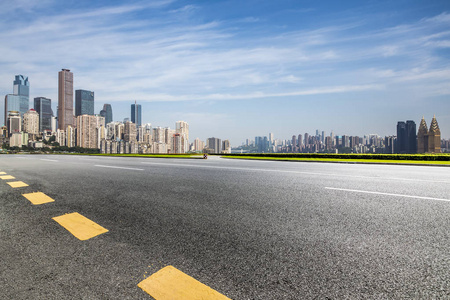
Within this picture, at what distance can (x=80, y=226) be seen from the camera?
3.01 meters

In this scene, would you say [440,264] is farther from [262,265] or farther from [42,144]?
[42,144]

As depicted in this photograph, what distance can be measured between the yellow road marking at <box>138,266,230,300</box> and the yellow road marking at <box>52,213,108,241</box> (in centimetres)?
132

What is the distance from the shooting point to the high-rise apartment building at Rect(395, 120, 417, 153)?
11238 cm

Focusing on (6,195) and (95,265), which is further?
(6,195)

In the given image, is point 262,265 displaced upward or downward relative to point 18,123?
downward

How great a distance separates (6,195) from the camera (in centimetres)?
490

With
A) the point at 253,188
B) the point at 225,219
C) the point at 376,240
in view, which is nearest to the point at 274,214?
the point at 225,219

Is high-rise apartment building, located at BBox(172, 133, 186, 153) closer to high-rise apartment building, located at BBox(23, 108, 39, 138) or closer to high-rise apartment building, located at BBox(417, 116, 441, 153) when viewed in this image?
high-rise apartment building, located at BBox(417, 116, 441, 153)

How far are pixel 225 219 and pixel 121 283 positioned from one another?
1.64m

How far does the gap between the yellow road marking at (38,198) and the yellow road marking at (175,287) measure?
3.73m

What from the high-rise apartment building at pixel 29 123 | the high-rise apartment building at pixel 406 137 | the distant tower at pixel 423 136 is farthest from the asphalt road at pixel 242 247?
the high-rise apartment building at pixel 29 123

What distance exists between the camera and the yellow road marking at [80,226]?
274 centimetres

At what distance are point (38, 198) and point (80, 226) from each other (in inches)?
93.5

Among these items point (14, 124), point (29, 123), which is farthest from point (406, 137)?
point (14, 124)
